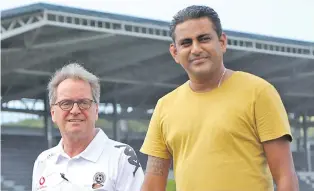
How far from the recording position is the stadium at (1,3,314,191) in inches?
907

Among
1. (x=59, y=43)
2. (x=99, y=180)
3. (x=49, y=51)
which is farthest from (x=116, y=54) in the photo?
(x=99, y=180)

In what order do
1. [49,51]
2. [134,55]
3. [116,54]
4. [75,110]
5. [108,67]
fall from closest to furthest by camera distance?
[75,110] → [49,51] → [116,54] → [134,55] → [108,67]

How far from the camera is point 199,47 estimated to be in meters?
2.22

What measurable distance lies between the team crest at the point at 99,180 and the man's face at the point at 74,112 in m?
0.18

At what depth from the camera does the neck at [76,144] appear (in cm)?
271

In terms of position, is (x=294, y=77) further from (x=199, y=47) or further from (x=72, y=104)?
(x=199, y=47)

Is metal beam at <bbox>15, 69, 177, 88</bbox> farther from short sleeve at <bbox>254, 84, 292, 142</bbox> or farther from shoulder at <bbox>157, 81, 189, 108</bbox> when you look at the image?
short sleeve at <bbox>254, 84, 292, 142</bbox>

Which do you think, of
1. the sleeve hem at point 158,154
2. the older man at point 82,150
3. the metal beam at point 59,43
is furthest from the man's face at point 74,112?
the metal beam at point 59,43

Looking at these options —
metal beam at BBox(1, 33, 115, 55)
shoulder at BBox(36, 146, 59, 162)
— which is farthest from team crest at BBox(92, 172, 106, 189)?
metal beam at BBox(1, 33, 115, 55)

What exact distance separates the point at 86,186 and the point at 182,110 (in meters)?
0.62

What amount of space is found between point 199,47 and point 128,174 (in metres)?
0.72

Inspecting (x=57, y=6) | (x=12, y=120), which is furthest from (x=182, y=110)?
(x=12, y=120)

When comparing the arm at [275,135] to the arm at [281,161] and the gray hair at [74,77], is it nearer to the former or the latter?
the arm at [281,161]

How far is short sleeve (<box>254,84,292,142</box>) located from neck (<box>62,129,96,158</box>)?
0.84 meters
